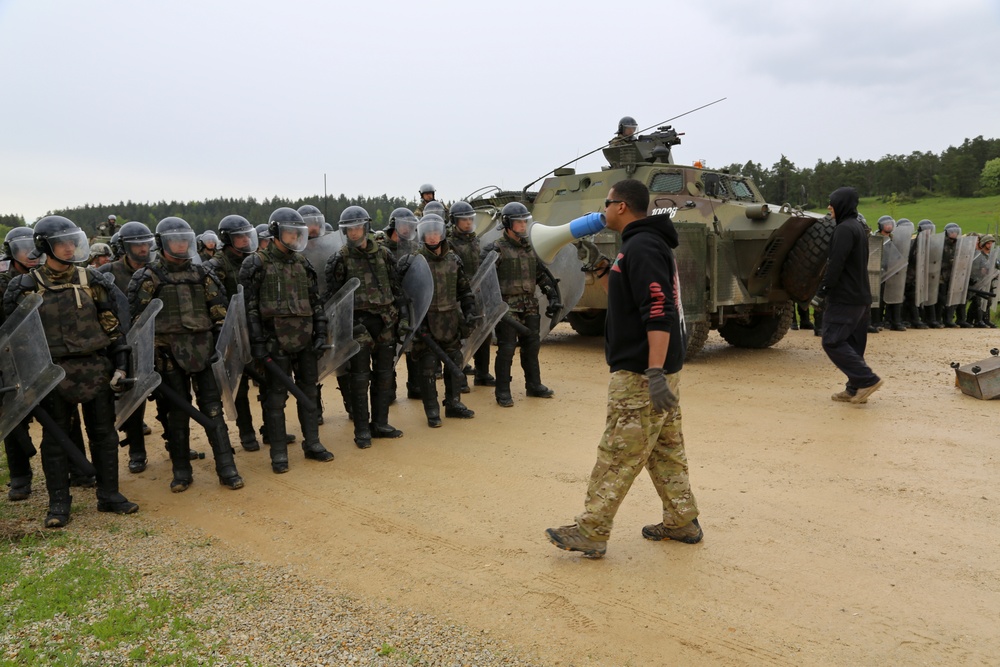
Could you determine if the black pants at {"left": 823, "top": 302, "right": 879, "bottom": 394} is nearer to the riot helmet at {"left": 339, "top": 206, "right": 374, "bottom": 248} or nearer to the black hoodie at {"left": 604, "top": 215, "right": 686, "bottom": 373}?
the black hoodie at {"left": 604, "top": 215, "right": 686, "bottom": 373}

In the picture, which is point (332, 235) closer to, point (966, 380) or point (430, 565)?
point (430, 565)

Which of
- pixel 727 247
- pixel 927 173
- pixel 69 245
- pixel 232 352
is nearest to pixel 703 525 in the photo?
pixel 232 352

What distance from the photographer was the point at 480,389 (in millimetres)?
8727

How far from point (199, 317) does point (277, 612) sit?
2.56 meters

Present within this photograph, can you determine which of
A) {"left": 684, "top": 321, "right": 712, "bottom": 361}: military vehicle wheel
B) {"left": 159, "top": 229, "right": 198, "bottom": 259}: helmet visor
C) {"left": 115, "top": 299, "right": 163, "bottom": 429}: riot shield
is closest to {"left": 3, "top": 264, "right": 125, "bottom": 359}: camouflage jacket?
{"left": 115, "top": 299, "right": 163, "bottom": 429}: riot shield

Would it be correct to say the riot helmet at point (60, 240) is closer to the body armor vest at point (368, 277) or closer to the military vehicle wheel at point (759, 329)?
the body armor vest at point (368, 277)

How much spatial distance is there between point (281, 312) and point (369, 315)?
94 cm

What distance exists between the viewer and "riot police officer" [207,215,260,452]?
638cm

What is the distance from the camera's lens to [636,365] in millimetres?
3680

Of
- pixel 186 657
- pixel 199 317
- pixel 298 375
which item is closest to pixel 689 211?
pixel 298 375

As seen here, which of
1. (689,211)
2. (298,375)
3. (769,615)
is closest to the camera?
→ (769,615)

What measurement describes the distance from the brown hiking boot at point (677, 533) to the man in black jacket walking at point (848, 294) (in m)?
3.82

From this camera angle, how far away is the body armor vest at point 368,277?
6441 mm

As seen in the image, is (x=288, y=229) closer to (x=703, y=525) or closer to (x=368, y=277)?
(x=368, y=277)
